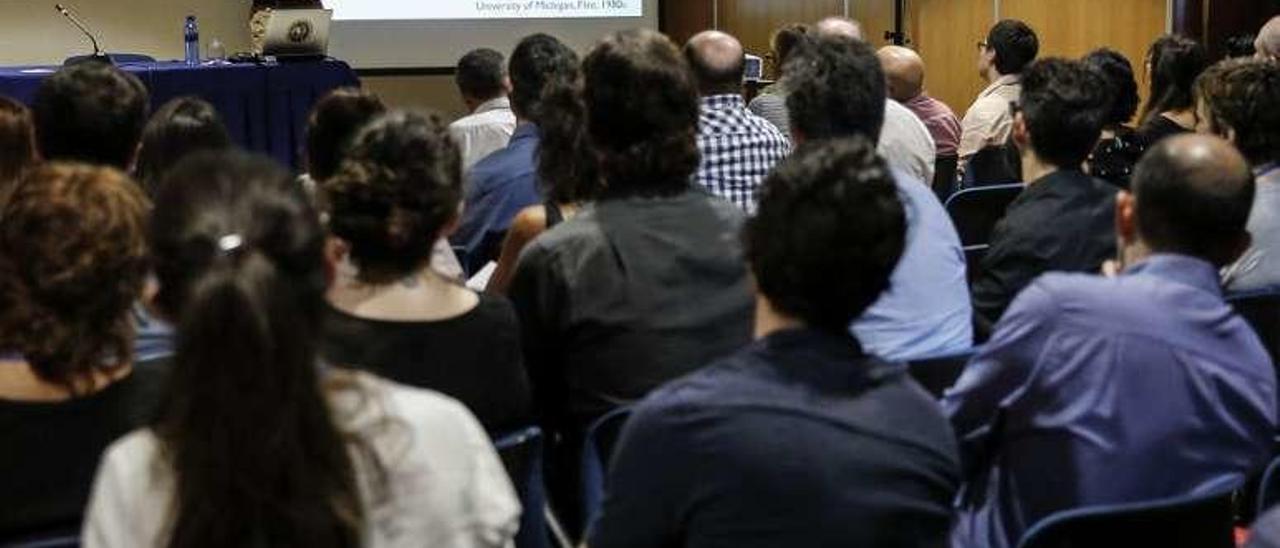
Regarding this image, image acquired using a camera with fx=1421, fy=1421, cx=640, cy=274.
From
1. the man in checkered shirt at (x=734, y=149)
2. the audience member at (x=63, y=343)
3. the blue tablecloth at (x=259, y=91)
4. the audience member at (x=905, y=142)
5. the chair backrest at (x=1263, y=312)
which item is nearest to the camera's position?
the audience member at (x=63, y=343)

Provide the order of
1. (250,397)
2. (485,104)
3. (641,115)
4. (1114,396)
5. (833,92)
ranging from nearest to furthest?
(250,397) < (1114,396) < (641,115) < (833,92) < (485,104)

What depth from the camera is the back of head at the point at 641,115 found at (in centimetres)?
253

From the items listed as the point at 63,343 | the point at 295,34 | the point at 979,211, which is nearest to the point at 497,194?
the point at 979,211

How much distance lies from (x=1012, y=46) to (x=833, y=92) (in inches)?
112

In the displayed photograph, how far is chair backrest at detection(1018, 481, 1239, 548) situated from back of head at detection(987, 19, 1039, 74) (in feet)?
13.5

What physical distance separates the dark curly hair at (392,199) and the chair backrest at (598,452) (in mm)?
392

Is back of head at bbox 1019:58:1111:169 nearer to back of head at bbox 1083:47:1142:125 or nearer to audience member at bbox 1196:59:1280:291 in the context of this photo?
audience member at bbox 1196:59:1280:291

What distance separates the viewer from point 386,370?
193 centimetres

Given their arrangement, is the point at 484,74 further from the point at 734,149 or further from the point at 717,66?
the point at 734,149

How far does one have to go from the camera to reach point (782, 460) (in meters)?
1.47

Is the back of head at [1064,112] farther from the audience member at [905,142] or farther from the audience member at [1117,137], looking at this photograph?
the audience member at [905,142]

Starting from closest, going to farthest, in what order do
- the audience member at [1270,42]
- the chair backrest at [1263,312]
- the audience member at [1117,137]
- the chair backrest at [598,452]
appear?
the chair backrest at [598,452] < the chair backrest at [1263,312] < the audience member at [1117,137] < the audience member at [1270,42]

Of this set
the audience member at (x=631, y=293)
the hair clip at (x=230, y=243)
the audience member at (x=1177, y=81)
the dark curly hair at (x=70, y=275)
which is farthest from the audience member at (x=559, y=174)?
the audience member at (x=1177, y=81)

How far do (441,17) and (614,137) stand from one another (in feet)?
18.6
